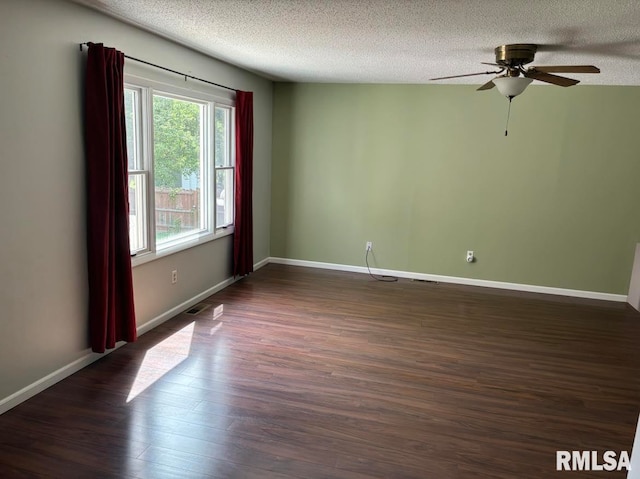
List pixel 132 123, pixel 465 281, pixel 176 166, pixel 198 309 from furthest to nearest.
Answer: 1. pixel 465 281
2. pixel 198 309
3. pixel 176 166
4. pixel 132 123

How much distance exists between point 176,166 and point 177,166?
0.02 metres

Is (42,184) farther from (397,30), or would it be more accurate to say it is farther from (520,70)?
(520,70)

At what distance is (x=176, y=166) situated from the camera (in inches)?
170

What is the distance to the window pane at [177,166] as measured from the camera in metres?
4.00

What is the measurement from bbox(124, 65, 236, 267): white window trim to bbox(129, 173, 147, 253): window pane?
0.03m

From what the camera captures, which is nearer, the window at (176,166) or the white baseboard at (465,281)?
the window at (176,166)

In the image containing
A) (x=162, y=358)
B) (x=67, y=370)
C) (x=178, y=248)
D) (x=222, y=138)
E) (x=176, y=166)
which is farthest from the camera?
(x=222, y=138)

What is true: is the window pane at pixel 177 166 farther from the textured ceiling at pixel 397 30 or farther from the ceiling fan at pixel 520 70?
the ceiling fan at pixel 520 70

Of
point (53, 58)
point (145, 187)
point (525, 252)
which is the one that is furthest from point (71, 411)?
point (525, 252)

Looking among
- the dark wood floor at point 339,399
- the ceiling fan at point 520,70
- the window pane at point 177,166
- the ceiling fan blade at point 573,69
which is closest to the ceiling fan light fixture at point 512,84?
the ceiling fan at point 520,70

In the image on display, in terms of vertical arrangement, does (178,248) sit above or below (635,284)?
above

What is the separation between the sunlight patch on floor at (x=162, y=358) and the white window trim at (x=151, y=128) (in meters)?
0.67

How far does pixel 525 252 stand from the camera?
18.0 feet

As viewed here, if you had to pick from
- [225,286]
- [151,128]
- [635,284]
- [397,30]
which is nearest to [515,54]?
[397,30]
